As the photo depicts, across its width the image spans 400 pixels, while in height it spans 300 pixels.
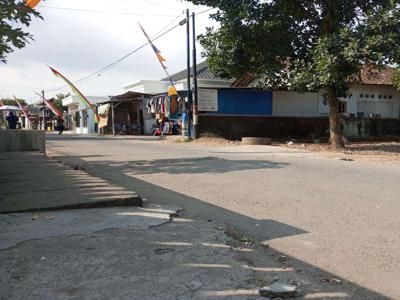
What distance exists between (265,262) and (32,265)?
2.25m

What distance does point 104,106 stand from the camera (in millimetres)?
38594

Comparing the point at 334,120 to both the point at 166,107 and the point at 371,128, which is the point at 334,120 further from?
the point at 166,107

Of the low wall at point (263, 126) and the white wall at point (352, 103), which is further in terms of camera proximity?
the white wall at point (352, 103)

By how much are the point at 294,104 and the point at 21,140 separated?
17.7 m

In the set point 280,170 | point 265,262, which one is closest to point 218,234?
point 265,262

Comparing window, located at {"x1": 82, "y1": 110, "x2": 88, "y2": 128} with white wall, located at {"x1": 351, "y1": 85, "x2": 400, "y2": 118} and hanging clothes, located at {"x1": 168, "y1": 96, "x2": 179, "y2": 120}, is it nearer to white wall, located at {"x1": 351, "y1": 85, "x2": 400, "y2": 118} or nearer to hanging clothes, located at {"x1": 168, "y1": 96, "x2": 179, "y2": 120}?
hanging clothes, located at {"x1": 168, "y1": 96, "x2": 179, "y2": 120}

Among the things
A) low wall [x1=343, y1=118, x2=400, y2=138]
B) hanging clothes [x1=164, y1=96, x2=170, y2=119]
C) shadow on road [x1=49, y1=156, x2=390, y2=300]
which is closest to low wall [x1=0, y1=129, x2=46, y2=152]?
shadow on road [x1=49, y1=156, x2=390, y2=300]

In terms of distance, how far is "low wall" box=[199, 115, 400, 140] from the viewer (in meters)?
26.4

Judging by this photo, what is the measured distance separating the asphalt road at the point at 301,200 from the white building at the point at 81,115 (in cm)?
3205

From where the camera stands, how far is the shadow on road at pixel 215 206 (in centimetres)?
425

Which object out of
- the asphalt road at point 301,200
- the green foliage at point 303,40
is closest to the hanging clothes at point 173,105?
the green foliage at point 303,40

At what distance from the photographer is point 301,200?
8.42m

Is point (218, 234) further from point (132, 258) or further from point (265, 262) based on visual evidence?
point (132, 258)

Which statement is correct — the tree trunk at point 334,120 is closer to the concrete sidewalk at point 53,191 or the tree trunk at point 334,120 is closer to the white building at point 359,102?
the white building at point 359,102
